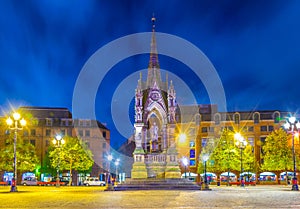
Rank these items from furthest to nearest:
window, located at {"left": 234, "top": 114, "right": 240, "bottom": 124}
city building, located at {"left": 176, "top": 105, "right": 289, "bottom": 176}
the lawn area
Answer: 1. window, located at {"left": 234, "top": 114, "right": 240, "bottom": 124}
2. city building, located at {"left": 176, "top": 105, "right": 289, "bottom": 176}
3. the lawn area

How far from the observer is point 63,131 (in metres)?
105

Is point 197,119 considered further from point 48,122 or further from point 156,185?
point 156,185

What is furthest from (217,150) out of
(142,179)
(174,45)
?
(142,179)

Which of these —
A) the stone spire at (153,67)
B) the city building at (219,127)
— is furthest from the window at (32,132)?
the stone spire at (153,67)

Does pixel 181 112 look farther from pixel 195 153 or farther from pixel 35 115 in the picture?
pixel 35 115

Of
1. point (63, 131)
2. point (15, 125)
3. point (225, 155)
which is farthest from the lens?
point (63, 131)

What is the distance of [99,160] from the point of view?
354ft

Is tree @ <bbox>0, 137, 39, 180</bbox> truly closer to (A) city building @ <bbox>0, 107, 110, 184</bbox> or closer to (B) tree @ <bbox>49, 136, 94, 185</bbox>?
(B) tree @ <bbox>49, 136, 94, 185</bbox>

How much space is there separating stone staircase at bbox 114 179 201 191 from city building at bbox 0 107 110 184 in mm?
55866

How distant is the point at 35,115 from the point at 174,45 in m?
57.1

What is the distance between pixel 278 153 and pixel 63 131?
52.2 metres

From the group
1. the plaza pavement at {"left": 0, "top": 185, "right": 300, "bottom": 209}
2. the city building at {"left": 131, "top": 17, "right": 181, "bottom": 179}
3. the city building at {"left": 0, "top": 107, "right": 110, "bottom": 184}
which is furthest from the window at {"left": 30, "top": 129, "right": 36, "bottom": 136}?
the plaza pavement at {"left": 0, "top": 185, "right": 300, "bottom": 209}

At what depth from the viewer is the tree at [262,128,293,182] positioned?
256 feet

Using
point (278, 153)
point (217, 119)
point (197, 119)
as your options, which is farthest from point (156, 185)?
point (217, 119)
